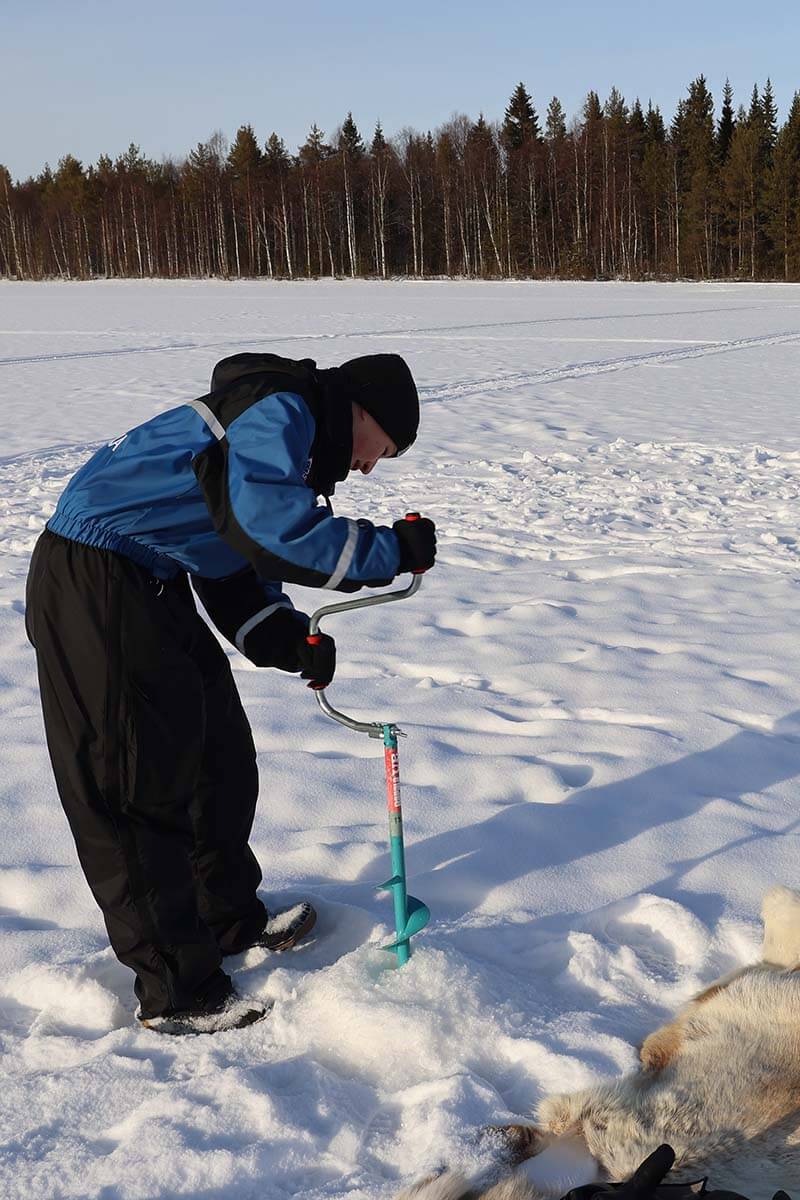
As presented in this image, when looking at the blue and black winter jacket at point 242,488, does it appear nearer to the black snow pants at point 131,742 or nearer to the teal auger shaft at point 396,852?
the black snow pants at point 131,742

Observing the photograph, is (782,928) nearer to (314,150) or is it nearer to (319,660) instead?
(319,660)

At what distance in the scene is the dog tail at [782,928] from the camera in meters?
2.33

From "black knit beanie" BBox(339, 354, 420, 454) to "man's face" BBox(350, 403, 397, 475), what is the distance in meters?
0.01

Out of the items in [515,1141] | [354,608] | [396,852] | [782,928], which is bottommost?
[515,1141]

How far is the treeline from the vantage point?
5319cm

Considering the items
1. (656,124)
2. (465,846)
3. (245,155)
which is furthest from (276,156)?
(465,846)

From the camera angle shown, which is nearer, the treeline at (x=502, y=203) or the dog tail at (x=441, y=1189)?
the dog tail at (x=441, y=1189)

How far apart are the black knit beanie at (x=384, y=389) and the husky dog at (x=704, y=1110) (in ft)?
4.39

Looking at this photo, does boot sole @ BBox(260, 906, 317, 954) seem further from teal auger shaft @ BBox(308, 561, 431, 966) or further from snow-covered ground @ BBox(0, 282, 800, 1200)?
teal auger shaft @ BBox(308, 561, 431, 966)

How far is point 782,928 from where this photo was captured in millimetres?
2355

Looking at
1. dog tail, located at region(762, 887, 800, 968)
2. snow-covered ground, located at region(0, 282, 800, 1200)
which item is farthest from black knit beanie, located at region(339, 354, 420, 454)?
dog tail, located at region(762, 887, 800, 968)

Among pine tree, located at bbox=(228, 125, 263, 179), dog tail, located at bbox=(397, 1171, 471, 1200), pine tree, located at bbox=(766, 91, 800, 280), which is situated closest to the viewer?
dog tail, located at bbox=(397, 1171, 471, 1200)

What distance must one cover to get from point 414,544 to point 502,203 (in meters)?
58.6

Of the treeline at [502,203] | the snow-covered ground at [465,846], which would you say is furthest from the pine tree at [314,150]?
the snow-covered ground at [465,846]
